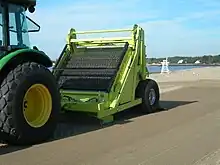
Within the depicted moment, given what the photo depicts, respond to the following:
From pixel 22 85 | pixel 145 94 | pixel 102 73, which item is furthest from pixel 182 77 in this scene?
pixel 22 85

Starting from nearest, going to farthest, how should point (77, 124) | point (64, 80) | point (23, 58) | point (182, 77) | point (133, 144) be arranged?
point (133, 144), point (23, 58), point (77, 124), point (64, 80), point (182, 77)

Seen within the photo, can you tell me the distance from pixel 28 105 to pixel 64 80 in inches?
113

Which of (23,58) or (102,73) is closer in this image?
(23,58)

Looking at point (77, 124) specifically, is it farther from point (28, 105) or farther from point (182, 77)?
point (182, 77)

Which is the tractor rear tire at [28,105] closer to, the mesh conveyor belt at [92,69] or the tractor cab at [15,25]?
the tractor cab at [15,25]

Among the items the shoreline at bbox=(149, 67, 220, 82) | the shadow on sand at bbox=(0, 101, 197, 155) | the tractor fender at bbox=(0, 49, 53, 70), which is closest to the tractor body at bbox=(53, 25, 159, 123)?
the shadow on sand at bbox=(0, 101, 197, 155)

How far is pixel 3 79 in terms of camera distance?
6.45 meters

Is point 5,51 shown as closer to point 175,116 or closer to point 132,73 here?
point 132,73

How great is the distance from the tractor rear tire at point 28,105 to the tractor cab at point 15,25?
53 centimetres

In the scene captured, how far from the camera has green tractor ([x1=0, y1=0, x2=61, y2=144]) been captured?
6.23 meters

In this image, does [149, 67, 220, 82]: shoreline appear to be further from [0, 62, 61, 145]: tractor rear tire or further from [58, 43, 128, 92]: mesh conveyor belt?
[0, 62, 61, 145]: tractor rear tire

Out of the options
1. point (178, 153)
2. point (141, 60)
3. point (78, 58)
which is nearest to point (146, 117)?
point (141, 60)

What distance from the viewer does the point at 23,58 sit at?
6.88 m

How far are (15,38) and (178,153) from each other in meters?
3.37
